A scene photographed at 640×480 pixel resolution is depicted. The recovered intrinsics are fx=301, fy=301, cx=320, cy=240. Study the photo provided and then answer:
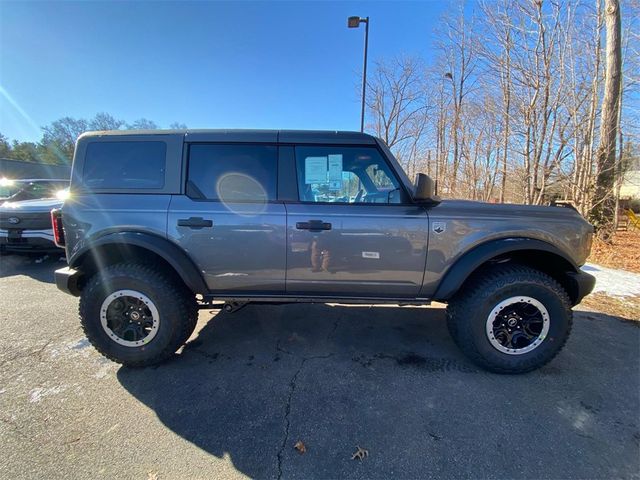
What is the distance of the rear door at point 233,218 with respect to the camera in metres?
2.59

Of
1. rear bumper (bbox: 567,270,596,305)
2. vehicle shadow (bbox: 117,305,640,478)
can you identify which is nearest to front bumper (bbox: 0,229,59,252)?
vehicle shadow (bbox: 117,305,640,478)

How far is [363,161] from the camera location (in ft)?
→ 8.91

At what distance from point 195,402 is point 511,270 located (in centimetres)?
286

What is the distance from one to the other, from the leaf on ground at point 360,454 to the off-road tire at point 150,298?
1.78 metres

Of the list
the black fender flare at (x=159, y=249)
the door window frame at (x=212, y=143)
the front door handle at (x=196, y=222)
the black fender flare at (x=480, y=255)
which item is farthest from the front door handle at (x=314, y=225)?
the black fender flare at (x=480, y=255)

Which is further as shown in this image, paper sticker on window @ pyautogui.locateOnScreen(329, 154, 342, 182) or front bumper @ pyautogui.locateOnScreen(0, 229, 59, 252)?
front bumper @ pyautogui.locateOnScreen(0, 229, 59, 252)

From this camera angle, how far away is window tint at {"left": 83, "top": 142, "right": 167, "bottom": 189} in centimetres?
269

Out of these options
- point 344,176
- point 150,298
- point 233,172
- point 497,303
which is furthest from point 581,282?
point 150,298

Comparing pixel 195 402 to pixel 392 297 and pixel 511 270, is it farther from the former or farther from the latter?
pixel 511 270

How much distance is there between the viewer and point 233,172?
2.70 m

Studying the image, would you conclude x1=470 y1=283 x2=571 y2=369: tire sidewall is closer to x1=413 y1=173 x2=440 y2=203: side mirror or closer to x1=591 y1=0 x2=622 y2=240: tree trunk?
x1=413 y1=173 x2=440 y2=203: side mirror

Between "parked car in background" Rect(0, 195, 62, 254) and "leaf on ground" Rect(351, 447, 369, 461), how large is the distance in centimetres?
680

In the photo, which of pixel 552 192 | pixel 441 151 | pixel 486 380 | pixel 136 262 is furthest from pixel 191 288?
pixel 441 151

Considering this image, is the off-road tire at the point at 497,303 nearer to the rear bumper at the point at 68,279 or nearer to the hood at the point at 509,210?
the hood at the point at 509,210
